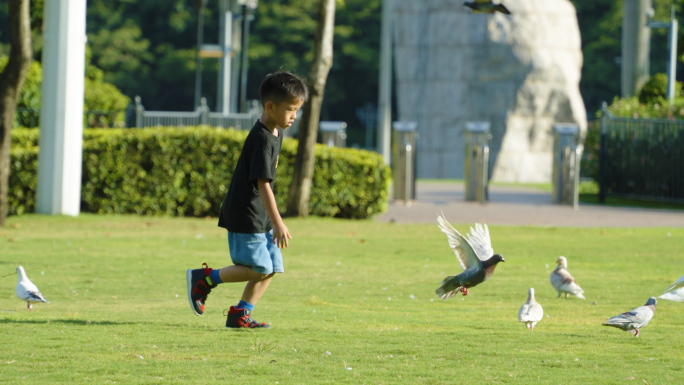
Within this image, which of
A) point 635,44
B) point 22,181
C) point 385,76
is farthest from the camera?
point 385,76

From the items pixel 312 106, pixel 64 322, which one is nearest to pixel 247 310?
pixel 64 322

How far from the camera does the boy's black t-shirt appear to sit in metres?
6.04

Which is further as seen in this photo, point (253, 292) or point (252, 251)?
point (253, 292)

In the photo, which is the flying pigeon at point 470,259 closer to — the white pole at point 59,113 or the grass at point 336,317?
the grass at point 336,317

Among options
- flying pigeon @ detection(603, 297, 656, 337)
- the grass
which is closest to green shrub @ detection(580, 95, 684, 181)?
the grass

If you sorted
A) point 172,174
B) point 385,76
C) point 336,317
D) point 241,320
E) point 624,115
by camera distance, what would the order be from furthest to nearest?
point 385,76
point 624,115
point 172,174
point 336,317
point 241,320

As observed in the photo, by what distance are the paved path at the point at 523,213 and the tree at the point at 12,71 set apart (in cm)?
663

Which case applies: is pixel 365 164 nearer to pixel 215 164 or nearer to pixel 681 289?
pixel 215 164

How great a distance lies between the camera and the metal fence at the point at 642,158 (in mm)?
21078

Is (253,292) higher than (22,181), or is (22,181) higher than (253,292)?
(22,181)

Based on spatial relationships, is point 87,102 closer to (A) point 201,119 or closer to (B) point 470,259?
(A) point 201,119

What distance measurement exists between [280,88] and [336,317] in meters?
1.84

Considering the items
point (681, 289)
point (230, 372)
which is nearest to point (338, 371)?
point (230, 372)

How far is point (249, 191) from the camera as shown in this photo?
6090 millimetres
